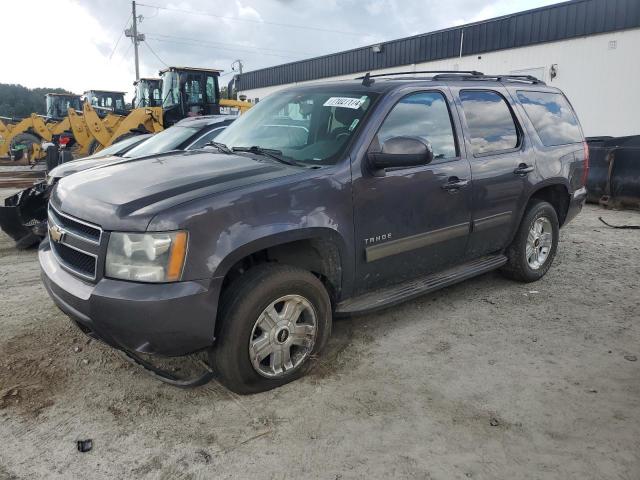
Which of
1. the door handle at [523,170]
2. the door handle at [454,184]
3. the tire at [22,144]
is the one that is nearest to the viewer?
the door handle at [454,184]

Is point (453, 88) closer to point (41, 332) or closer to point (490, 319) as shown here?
point (490, 319)

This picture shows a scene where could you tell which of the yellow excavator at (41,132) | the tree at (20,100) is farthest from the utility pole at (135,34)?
the yellow excavator at (41,132)

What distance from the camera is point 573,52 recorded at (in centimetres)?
1582

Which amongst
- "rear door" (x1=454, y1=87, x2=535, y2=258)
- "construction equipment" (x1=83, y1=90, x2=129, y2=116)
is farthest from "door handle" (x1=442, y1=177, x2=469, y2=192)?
"construction equipment" (x1=83, y1=90, x2=129, y2=116)

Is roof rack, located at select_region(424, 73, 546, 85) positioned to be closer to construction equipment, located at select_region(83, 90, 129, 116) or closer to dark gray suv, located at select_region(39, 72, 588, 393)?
dark gray suv, located at select_region(39, 72, 588, 393)

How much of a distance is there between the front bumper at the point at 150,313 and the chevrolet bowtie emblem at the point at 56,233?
0.42 m

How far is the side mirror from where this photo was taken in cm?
318

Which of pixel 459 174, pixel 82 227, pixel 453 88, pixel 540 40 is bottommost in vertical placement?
pixel 82 227

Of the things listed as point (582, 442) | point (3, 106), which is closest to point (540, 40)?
point (582, 442)

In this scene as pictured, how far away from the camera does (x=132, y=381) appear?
317 centimetres

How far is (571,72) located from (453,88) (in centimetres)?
1450

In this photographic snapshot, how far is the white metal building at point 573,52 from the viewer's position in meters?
14.5

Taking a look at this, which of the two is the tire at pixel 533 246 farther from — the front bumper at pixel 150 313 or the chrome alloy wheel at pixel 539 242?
the front bumper at pixel 150 313

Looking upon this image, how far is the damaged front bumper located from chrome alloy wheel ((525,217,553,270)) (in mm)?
5532
